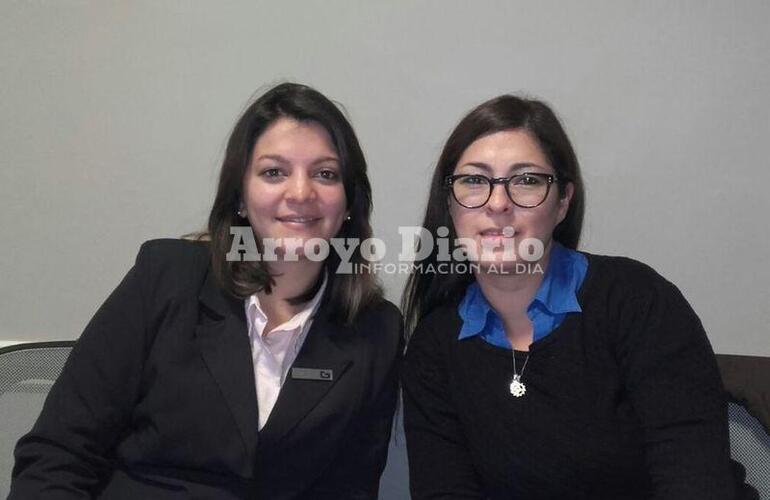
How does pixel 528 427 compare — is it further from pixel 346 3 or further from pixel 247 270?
pixel 346 3

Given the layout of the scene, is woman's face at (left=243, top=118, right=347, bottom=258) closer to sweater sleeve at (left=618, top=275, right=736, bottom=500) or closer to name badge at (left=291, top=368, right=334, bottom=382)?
name badge at (left=291, top=368, right=334, bottom=382)

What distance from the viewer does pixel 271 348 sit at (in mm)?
1312

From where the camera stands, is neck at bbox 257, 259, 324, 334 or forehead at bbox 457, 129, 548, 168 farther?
neck at bbox 257, 259, 324, 334

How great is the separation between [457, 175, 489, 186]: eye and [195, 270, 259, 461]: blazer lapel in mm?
523

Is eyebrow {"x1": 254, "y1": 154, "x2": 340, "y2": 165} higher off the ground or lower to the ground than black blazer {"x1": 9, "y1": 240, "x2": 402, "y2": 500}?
higher

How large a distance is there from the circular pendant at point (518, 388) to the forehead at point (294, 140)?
59 cm

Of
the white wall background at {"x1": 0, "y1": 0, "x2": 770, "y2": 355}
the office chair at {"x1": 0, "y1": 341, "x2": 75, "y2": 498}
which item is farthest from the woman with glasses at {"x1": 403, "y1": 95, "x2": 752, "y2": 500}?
the office chair at {"x1": 0, "y1": 341, "x2": 75, "y2": 498}

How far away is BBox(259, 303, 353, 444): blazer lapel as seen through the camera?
1.21 m

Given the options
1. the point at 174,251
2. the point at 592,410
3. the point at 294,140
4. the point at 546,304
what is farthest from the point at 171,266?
the point at 592,410

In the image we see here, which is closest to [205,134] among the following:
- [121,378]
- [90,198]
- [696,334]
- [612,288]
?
[90,198]

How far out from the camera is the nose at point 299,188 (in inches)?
48.4

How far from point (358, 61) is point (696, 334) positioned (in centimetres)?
109

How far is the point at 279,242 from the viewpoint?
1277mm

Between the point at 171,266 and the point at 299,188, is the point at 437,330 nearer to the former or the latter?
the point at 299,188
